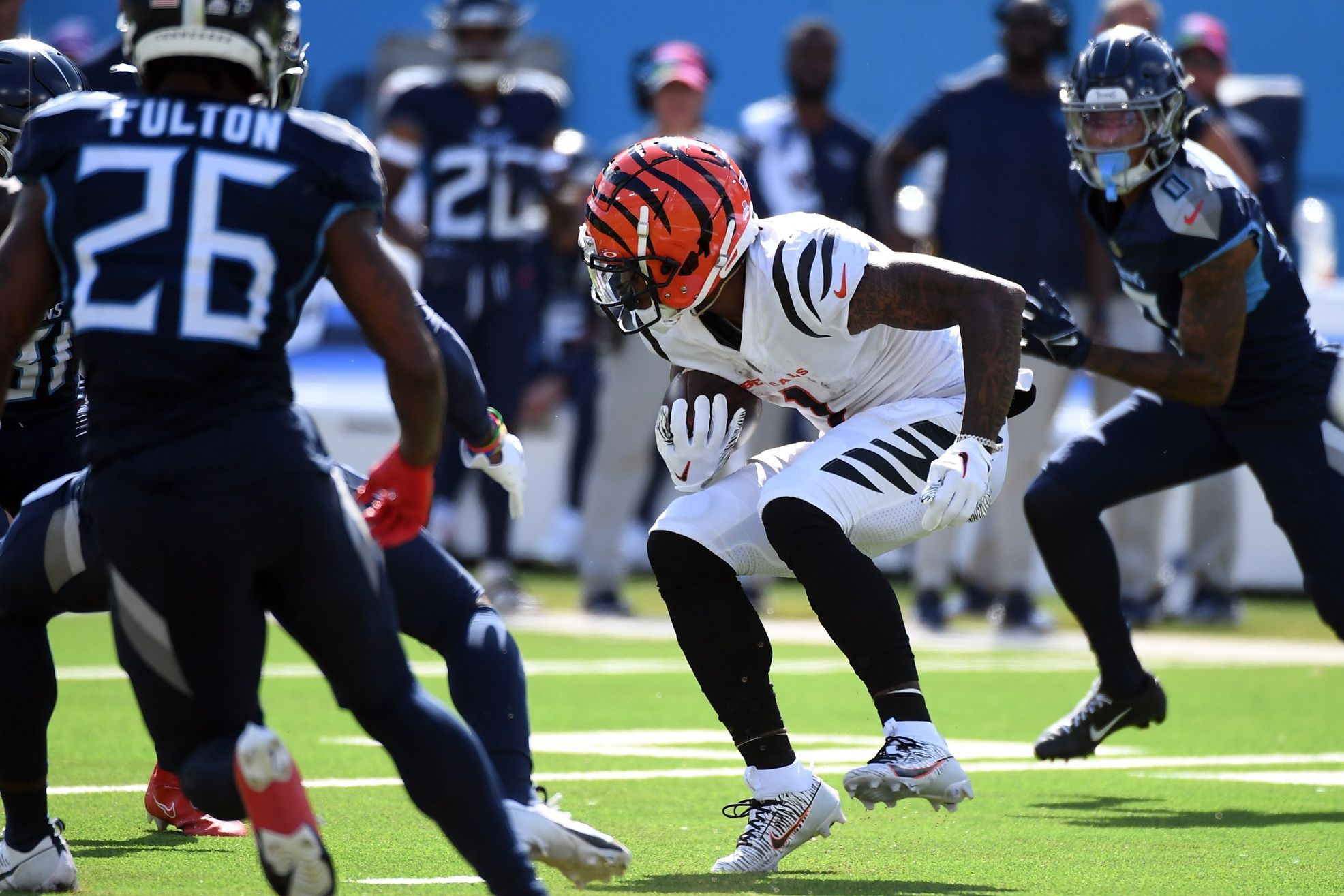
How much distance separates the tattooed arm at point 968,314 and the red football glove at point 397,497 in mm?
1300

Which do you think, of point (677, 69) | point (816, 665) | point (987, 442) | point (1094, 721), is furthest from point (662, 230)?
point (677, 69)

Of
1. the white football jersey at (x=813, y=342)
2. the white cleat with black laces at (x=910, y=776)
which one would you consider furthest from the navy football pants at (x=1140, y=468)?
the white cleat with black laces at (x=910, y=776)

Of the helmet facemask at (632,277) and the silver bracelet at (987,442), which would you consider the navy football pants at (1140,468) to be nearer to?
the silver bracelet at (987,442)

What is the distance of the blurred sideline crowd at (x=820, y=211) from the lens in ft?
29.1

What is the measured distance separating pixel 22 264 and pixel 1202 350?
325 cm

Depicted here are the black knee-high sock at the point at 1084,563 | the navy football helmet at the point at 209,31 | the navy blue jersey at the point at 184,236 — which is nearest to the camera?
the navy blue jersey at the point at 184,236

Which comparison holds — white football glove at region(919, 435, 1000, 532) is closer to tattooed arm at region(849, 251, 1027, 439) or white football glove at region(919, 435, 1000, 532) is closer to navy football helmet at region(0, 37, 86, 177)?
tattooed arm at region(849, 251, 1027, 439)

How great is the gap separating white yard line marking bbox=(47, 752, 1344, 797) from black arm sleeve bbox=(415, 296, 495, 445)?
1.40 meters

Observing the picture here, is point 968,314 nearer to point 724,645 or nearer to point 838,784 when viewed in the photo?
point 724,645

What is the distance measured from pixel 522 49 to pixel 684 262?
10176 millimetres

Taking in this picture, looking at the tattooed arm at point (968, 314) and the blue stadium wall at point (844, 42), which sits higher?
the blue stadium wall at point (844, 42)

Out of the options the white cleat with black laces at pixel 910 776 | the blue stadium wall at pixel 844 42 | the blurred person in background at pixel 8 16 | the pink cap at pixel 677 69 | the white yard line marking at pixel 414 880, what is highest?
the blue stadium wall at pixel 844 42

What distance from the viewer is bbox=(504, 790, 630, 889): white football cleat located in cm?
353

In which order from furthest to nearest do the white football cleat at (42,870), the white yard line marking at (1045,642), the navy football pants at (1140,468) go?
the white yard line marking at (1045,642), the navy football pants at (1140,468), the white football cleat at (42,870)
